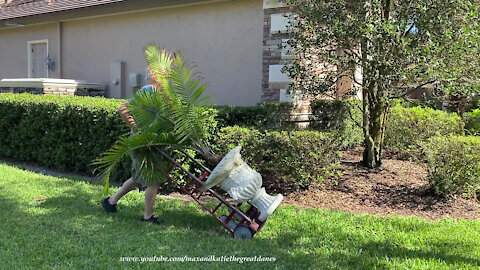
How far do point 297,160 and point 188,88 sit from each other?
222 centimetres

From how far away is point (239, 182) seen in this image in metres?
4.50

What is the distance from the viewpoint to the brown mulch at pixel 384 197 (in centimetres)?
583

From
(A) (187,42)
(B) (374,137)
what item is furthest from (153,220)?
(A) (187,42)

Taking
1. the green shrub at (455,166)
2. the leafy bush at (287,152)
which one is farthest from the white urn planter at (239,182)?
the green shrub at (455,166)

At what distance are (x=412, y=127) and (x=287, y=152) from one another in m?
4.07

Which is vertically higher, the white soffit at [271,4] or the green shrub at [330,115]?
the white soffit at [271,4]

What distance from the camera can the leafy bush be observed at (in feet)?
20.5

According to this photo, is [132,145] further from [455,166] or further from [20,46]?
[20,46]

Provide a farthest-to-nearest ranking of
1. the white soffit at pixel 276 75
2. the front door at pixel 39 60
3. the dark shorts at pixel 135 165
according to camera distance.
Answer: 1. the front door at pixel 39 60
2. the white soffit at pixel 276 75
3. the dark shorts at pixel 135 165

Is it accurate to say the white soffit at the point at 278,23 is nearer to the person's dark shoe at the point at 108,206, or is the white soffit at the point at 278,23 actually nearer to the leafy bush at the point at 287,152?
the leafy bush at the point at 287,152

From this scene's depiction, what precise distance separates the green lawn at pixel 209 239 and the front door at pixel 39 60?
9.88m

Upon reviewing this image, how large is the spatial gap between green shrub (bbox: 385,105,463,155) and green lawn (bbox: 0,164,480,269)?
3.88m

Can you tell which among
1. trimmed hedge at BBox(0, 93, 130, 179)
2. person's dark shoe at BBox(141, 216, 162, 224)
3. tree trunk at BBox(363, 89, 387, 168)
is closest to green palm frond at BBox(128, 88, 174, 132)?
person's dark shoe at BBox(141, 216, 162, 224)

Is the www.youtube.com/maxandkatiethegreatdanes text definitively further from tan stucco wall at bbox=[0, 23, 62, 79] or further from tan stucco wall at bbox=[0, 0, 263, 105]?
tan stucco wall at bbox=[0, 23, 62, 79]
